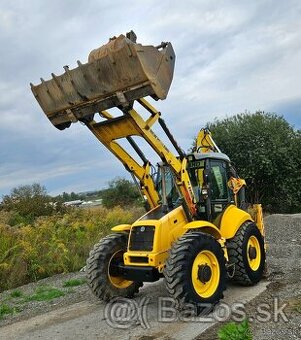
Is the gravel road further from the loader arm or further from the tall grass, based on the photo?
the loader arm

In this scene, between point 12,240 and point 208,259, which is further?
point 12,240

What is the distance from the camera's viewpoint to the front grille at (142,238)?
7684 mm

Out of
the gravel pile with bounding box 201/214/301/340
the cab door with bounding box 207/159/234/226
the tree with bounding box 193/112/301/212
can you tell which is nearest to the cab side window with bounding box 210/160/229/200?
the cab door with bounding box 207/159/234/226

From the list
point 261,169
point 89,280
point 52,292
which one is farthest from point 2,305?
point 261,169

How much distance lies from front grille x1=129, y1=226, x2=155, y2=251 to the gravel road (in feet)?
3.49

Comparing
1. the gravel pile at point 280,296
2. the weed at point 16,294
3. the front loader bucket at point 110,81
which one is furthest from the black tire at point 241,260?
the weed at point 16,294

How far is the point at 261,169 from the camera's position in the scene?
87.5ft

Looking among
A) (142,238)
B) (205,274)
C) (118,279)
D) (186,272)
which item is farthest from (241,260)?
(118,279)

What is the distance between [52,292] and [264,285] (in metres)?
A: 4.40

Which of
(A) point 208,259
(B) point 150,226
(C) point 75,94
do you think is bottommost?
(A) point 208,259

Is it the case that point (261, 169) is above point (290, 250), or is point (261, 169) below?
above

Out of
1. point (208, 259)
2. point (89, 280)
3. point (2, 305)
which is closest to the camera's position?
point (208, 259)

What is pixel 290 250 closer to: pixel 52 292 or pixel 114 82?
pixel 52 292

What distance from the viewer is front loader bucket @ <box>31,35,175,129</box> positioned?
691 centimetres
